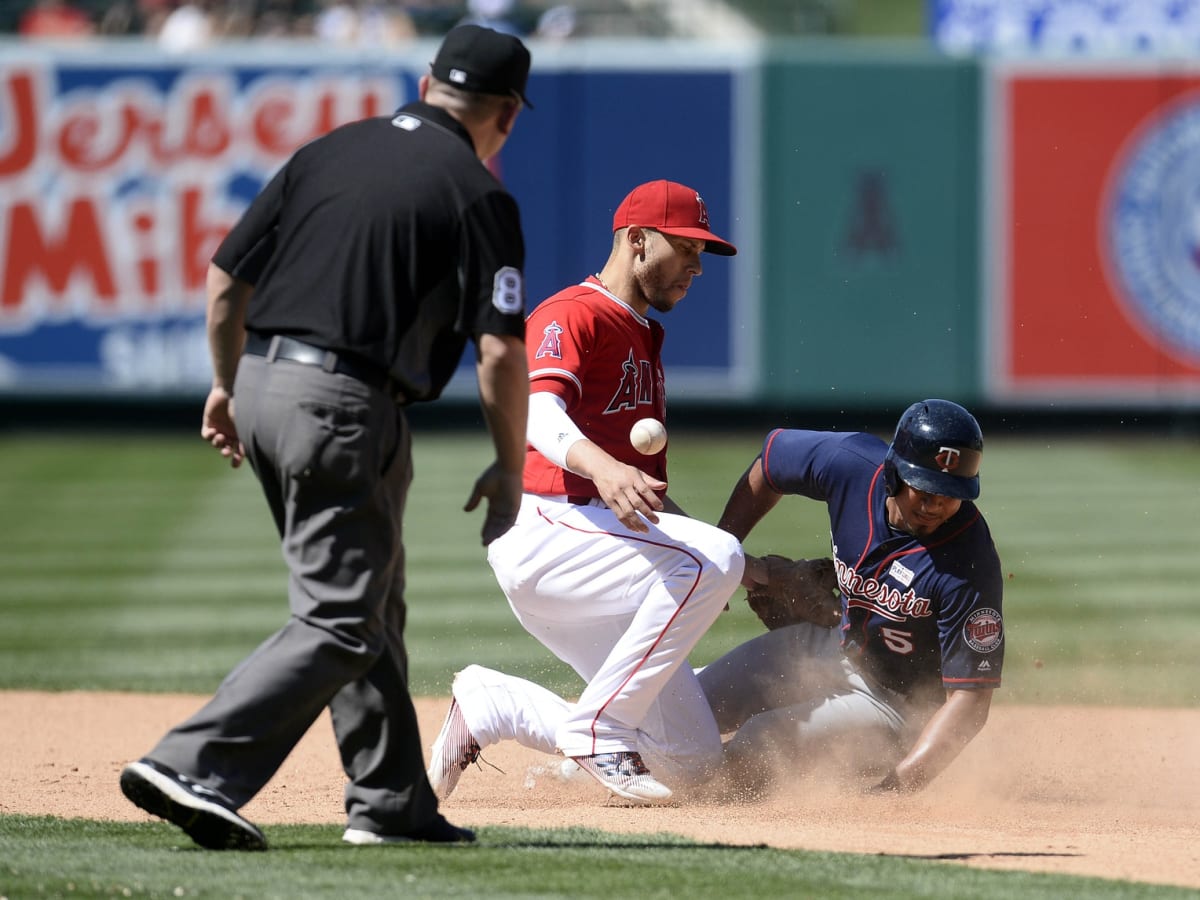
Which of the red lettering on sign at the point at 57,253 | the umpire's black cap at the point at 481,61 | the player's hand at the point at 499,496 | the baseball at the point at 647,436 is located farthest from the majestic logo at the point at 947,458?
the red lettering on sign at the point at 57,253

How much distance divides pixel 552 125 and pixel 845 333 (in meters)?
3.23

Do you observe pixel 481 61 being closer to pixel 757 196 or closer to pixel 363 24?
pixel 757 196

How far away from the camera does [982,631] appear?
4.89 metres

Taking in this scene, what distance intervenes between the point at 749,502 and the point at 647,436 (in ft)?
2.11

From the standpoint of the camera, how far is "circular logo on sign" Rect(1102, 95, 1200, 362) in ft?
52.4

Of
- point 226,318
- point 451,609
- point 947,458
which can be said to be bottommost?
point 451,609

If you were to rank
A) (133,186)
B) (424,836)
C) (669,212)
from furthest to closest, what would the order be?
(133,186)
(669,212)
(424,836)

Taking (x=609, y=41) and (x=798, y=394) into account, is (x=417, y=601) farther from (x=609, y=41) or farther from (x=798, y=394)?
(x=609, y=41)

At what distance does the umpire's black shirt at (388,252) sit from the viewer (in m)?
3.70

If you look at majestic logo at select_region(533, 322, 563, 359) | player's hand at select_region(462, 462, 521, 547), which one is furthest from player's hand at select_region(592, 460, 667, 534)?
player's hand at select_region(462, 462, 521, 547)

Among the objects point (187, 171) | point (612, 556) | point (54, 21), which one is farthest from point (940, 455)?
point (54, 21)

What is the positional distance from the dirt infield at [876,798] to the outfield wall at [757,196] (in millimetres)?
9189

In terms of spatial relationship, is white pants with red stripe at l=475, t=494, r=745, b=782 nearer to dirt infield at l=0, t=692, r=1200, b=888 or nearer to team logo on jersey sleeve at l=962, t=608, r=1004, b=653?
dirt infield at l=0, t=692, r=1200, b=888

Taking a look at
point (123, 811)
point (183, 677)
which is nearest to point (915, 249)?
point (183, 677)
